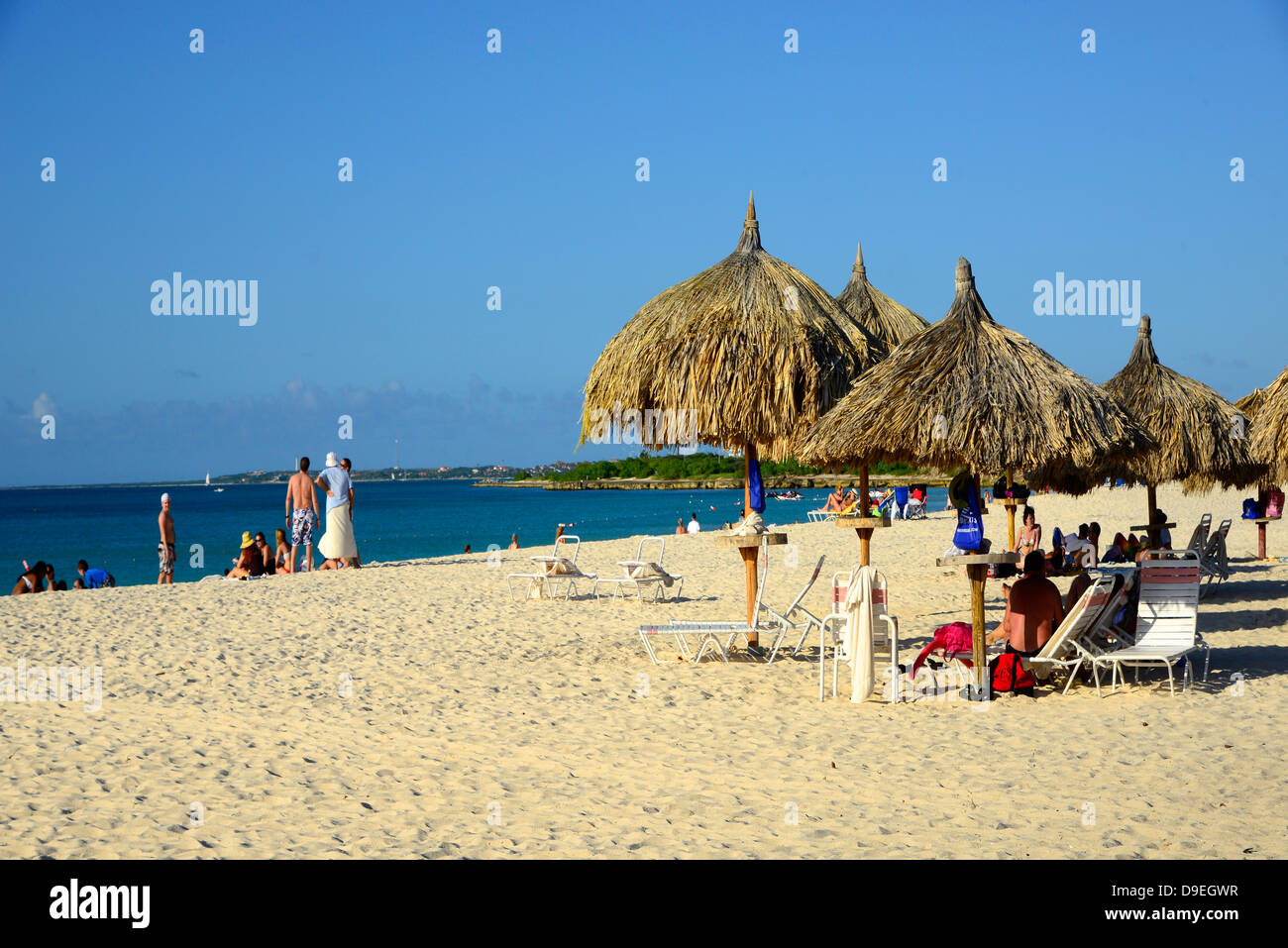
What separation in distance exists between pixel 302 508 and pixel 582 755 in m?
11.0

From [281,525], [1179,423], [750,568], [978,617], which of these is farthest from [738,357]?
[281,525]

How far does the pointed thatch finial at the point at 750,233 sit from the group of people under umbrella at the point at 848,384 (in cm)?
1

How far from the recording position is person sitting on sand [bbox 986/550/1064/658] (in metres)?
7.45

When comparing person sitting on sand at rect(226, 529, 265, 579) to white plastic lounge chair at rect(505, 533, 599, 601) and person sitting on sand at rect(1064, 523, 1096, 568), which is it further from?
person sitting on sand at rect(1064, 523, 1096, 568)

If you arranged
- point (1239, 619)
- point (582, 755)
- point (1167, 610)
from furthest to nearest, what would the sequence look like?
point (1239, 619) < point (1167, 610) < point (582, 755)

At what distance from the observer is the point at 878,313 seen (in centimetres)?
1142

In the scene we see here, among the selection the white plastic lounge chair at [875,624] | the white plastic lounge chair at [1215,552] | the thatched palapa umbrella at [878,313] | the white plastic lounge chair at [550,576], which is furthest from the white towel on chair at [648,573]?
the white plastic lounge chair at [1215,552]

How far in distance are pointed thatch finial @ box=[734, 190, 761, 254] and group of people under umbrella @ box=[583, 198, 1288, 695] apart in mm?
14

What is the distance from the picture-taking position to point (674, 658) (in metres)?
8.96

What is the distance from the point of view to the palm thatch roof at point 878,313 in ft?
37.1

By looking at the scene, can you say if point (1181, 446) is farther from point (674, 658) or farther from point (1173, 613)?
point (674, 658)

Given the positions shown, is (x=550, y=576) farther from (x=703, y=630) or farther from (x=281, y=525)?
(x=281, y=525)

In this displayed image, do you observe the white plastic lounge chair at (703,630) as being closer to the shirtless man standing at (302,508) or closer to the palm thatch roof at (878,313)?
the palm thatch roof at (878,313)
